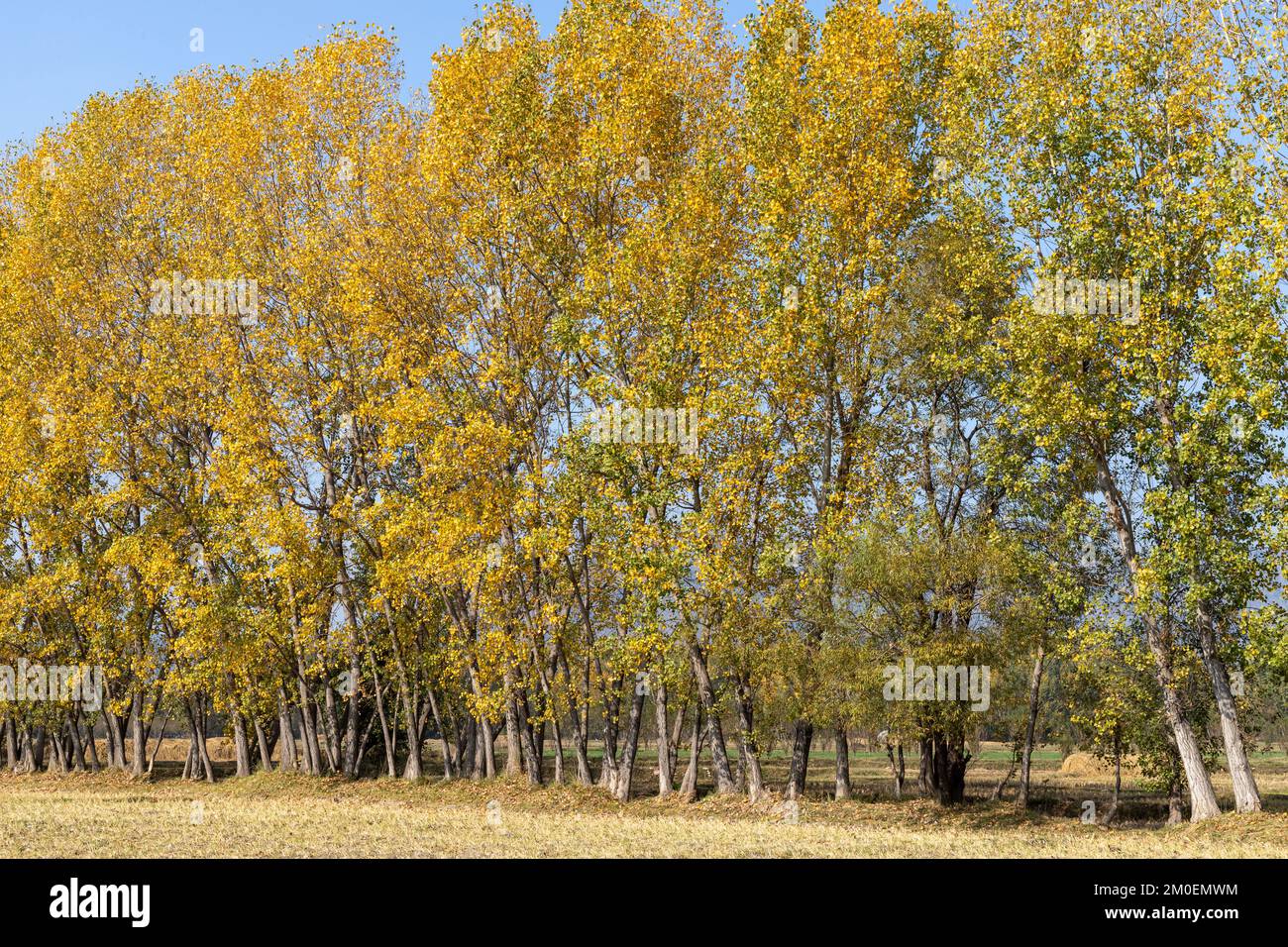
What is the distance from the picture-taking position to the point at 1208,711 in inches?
1308

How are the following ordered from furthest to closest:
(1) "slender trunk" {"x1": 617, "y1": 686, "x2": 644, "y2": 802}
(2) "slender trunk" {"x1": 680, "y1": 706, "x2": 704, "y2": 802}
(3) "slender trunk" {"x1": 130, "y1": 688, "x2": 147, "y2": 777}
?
(3) "slender trunk" {"x1": 130, "y1": 688, "x2": 147, "y2": 777} < (2) "slender trunk" {"x1": 680, "y1": 706, "x2": 704, "y2": 802} < (1) "slender trunk" {"x1": 617, "y1": 686, "x2": 644, "y2": 802}

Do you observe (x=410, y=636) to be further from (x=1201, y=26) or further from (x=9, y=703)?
(x=1201, y=26)

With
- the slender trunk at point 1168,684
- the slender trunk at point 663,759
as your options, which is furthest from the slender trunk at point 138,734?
the slender trunk at point 1168,684

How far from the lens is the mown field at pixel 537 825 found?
19328mm

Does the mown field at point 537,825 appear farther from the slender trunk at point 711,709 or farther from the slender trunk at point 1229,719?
the slender trunk at point 711,709

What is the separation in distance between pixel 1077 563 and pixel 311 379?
24424 mm

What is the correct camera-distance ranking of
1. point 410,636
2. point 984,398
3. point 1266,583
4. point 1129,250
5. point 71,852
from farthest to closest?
point 410,636 → point 984,398 → point 1129,250 → point 1266,583 → point 71,852

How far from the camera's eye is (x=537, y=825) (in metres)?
25.1

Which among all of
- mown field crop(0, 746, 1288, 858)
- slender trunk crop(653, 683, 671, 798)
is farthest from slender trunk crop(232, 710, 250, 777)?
slender trunk crop(653, 683, 671, 798)

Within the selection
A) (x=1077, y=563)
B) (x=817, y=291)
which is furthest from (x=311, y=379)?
(x=1077, y=563)

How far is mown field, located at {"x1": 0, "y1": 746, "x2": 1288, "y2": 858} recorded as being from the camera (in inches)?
761

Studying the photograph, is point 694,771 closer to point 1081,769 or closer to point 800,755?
point 800,755

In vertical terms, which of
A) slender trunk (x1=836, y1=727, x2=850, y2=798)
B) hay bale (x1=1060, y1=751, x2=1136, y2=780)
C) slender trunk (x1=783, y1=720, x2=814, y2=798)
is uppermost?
slender trunk (x1=783, y1=720, x2=814, y2=798)

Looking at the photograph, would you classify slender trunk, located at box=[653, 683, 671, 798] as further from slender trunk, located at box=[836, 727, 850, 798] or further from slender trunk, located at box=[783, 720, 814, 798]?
slender trunk, located at box=[836, 727, 850, 798]
